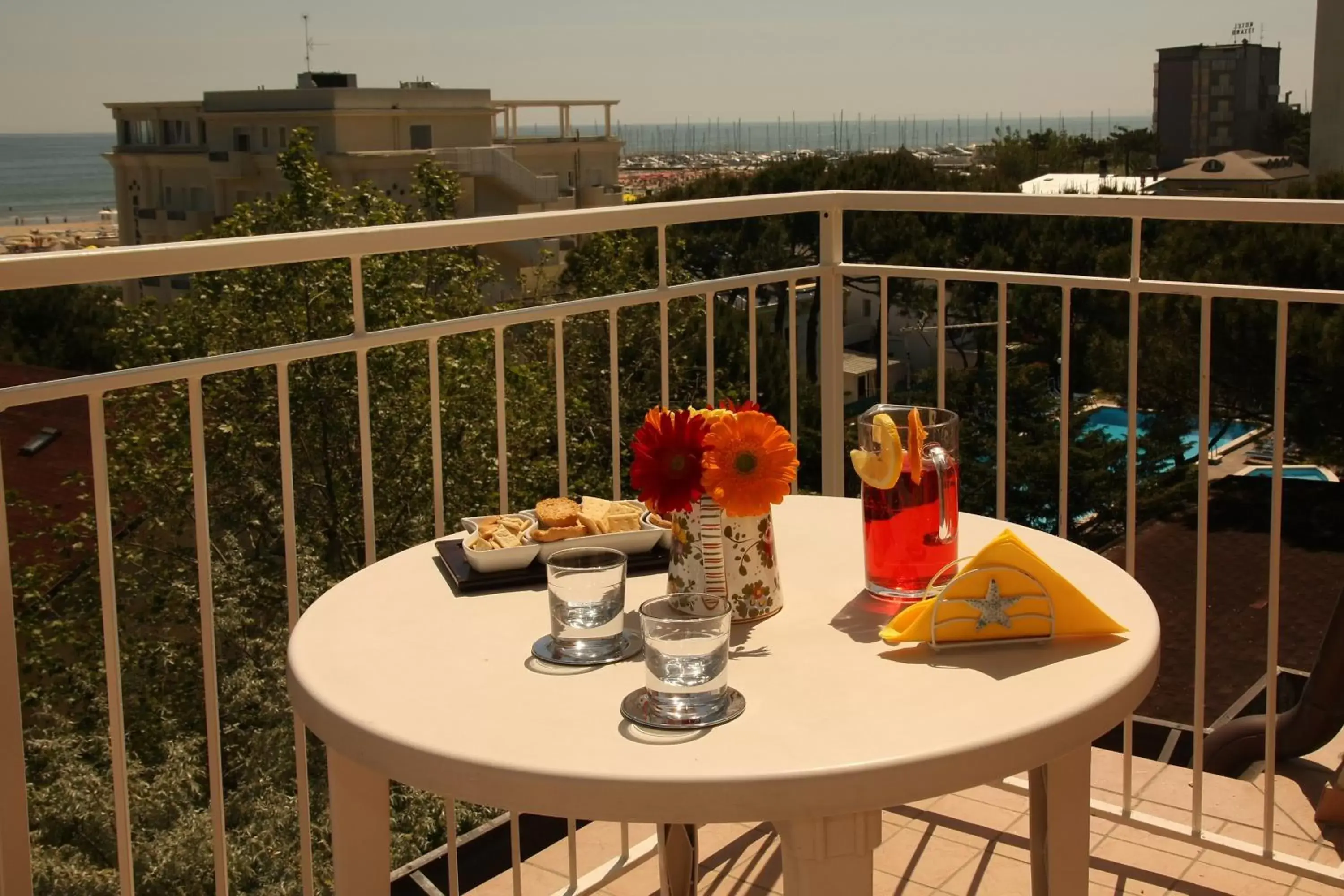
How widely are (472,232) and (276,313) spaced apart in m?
15.5

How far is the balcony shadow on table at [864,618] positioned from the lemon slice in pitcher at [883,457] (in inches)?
5.2

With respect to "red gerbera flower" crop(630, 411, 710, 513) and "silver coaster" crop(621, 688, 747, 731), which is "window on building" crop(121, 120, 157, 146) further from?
"silver coaster" crop(621, 688, 747, 731)

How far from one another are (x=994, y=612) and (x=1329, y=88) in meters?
27.6

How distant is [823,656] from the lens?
1.30 metres

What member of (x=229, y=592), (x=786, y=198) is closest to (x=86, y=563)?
(x=229, y=592)

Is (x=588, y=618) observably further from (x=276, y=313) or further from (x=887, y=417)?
(x=276, y=313)

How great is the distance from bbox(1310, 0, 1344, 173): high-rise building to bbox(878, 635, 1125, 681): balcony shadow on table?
88.7ft

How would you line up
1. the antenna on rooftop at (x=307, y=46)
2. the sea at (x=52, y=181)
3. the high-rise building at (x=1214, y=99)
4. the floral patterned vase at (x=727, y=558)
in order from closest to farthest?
the floral patterned vase at (x=727, y=558) < the high-rise building at (x=1214, y=99) < the antenna on rooftop at (x=307, y=46) < the sea at (x=52, y=181)

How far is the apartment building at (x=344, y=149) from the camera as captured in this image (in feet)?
120

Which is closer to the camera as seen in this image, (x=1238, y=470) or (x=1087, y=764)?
(x=1087, y=764)

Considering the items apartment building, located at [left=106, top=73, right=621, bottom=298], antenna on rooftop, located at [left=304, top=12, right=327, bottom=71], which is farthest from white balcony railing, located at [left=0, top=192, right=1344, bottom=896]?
antenna on rooftop, located at [left=304, top=12, right=327, bottom=71]

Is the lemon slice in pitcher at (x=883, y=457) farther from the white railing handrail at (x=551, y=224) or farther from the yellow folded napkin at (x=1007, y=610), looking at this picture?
the white railing handrail at (x=551, y=224)

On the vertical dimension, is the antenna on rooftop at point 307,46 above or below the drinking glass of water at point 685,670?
above

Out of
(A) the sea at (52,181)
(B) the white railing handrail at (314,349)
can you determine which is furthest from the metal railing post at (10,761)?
(A) the sea at (52,181)
